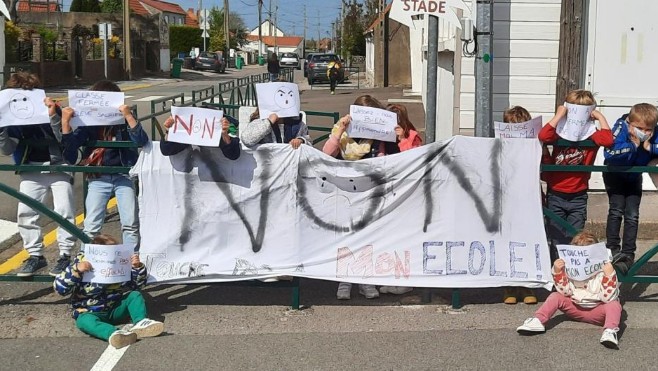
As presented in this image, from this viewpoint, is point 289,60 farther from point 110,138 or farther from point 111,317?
point 111,317

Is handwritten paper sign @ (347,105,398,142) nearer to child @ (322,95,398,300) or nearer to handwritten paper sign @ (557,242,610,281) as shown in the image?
child @ (322,95,398,300)

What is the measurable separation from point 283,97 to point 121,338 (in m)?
2.07

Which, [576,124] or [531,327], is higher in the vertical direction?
[576,124]

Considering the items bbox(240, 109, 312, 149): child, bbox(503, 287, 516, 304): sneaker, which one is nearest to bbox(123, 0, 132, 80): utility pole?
bbox(240, 109, 312, 149): child

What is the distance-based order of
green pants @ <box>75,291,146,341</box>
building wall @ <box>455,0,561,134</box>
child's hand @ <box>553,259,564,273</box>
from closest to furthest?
green pants @ <box>75,291,146,341</box>
child's hand @ <box>553,259,564,273</box>
building wall @ <box>455,0,561,134</box>

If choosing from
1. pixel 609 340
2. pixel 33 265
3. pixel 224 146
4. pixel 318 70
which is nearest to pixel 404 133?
pixel 224 146

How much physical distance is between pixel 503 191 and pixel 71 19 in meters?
55.3

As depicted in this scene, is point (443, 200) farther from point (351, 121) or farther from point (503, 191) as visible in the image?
point (351, 121)

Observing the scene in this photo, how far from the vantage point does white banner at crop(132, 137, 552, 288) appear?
5.90 m

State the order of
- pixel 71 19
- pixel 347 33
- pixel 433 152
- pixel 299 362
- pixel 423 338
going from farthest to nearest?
pixel 347 33
pixel 71 19
pixel 433 152
pixel 423 338
pixel 299 362

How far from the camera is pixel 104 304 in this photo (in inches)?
217

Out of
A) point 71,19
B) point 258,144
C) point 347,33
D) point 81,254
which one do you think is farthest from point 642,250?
point 347,33

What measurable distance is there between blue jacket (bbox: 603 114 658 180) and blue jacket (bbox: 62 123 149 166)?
10.7ft

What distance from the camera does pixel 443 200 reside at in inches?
235
